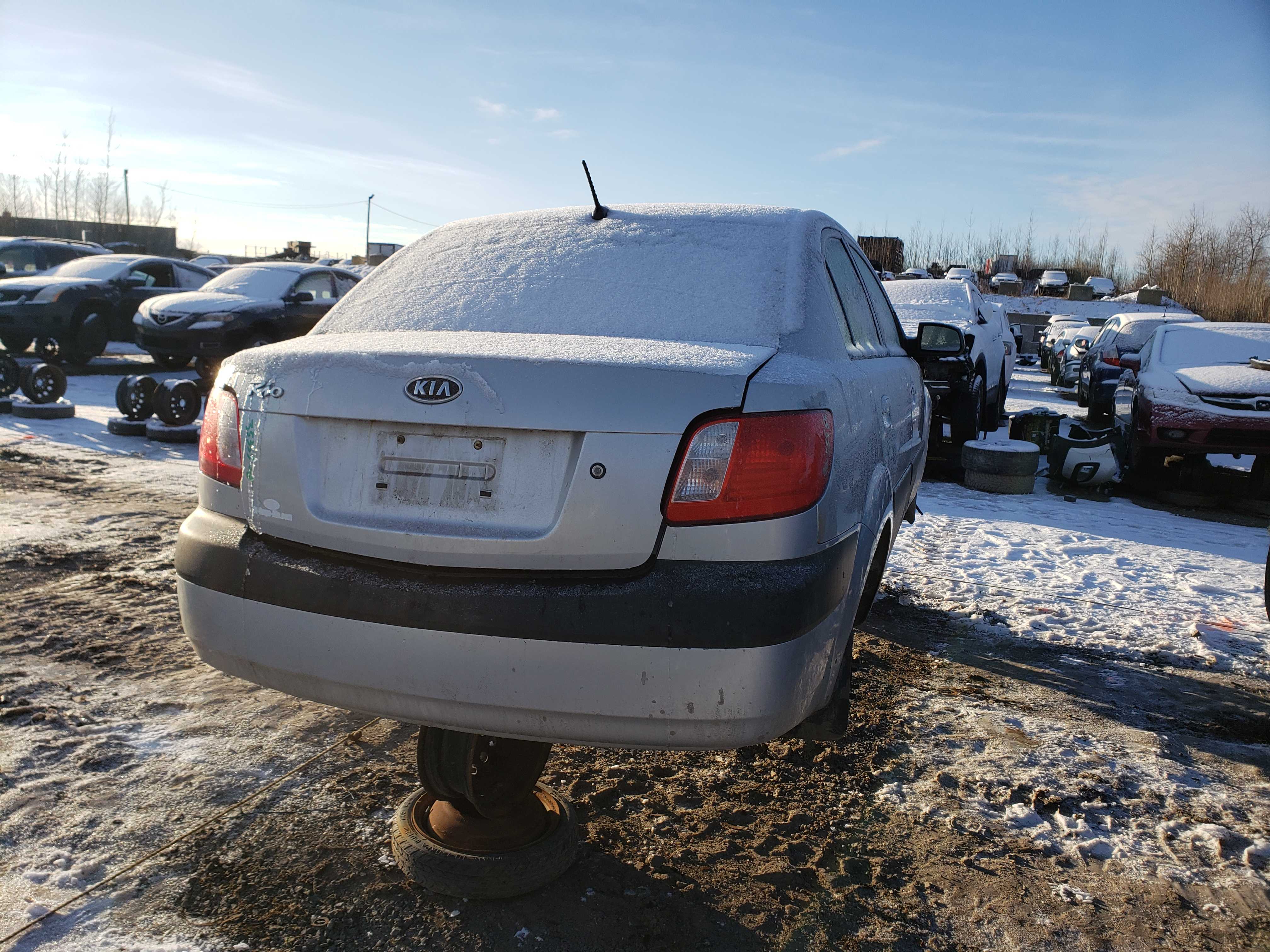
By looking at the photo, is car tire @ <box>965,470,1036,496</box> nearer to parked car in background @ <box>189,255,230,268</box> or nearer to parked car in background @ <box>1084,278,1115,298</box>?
parked car in background @ <box>189,255,230,268</box>

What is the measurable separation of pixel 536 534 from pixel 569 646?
0.24 m

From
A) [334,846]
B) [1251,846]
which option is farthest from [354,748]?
[1251,846]

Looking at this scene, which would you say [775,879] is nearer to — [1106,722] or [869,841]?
[869,841]

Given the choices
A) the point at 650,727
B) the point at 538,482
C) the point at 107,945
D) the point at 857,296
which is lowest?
the point at 107,945

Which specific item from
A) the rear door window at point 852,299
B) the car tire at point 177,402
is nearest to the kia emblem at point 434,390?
the rear door window at point 852,299

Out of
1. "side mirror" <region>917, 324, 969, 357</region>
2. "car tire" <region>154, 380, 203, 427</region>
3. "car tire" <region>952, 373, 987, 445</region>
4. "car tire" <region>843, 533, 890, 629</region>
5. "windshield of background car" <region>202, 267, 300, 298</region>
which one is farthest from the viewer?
"windshield of background car" <region>202, 267, 300, 298</region>

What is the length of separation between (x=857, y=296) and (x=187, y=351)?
10932mm

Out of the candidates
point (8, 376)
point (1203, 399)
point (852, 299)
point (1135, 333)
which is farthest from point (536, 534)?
point (1135, 333)

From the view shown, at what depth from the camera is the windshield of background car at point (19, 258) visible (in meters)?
17.0

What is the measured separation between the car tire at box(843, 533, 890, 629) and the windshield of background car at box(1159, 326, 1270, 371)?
6.68 metres

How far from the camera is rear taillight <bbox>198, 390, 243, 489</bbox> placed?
214cm

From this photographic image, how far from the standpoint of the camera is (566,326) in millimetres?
2428

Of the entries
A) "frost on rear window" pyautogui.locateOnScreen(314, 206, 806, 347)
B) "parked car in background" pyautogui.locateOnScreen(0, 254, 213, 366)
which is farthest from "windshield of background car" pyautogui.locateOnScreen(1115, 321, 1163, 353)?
"parked car in background" pyautogui.locateOnScreen(0, 254, 213, 366)

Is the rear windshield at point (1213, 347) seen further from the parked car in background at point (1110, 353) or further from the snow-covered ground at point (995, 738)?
the snow-covered ground at point (995, 738)
